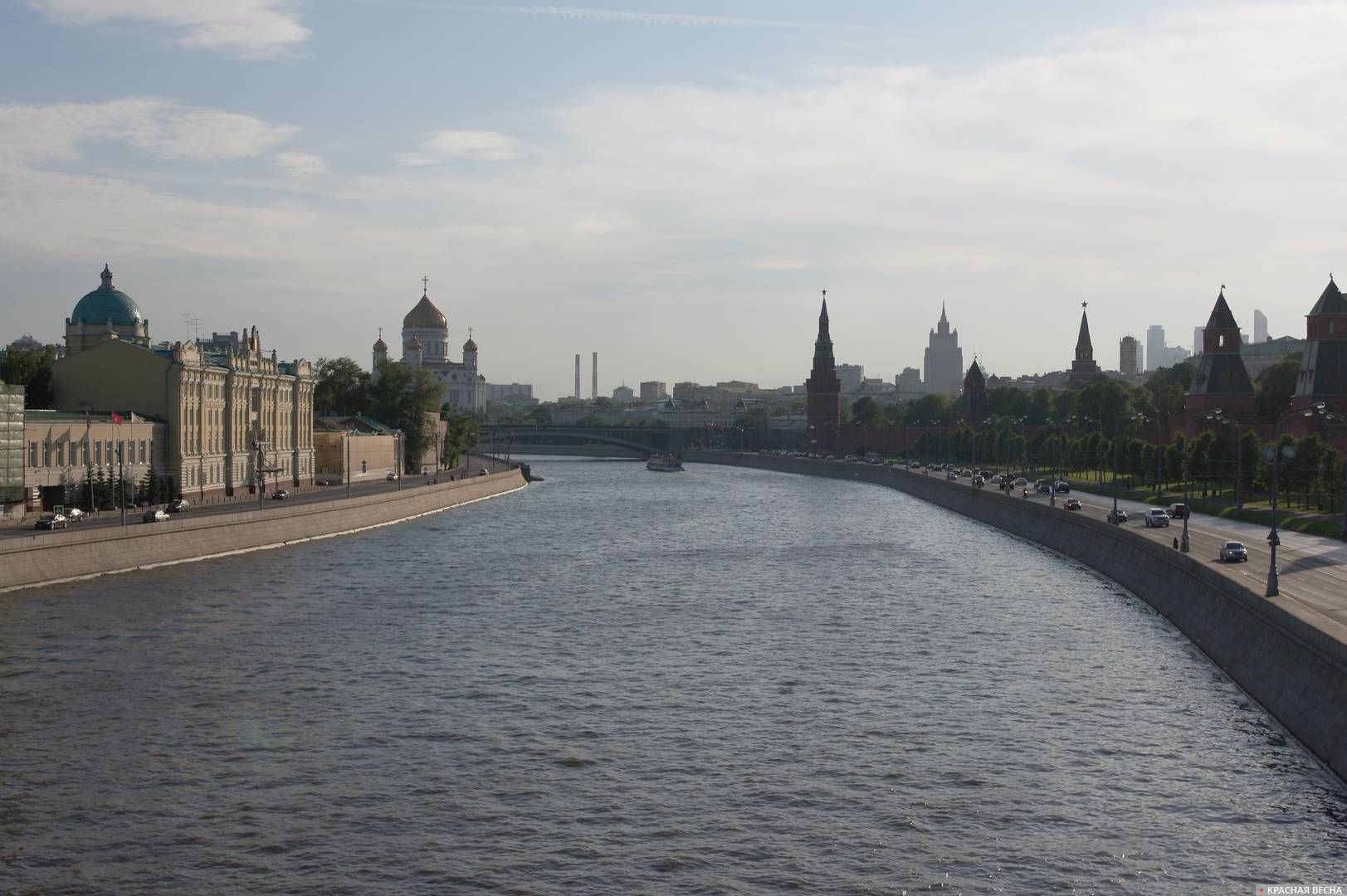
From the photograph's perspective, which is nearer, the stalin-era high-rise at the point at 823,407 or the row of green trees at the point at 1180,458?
the row of green trees at the point at 1180,458

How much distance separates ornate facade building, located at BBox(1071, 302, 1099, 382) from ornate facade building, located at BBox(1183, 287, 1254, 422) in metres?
82.9

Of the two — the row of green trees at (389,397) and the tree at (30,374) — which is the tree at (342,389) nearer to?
the row of green trees at (389,397)

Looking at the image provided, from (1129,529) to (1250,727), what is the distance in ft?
97.2

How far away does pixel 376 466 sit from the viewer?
106688 mm

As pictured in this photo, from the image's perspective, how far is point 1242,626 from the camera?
34.6 metres

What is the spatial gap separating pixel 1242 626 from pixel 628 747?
15600 mm

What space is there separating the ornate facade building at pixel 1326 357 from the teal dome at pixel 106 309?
6616 centimetres

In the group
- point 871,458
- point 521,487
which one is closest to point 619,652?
point 521,487

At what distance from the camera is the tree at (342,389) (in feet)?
393

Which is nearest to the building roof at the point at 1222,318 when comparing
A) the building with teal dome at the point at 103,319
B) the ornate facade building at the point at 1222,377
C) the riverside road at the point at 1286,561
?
the ornate facade building at the point at 1222,377

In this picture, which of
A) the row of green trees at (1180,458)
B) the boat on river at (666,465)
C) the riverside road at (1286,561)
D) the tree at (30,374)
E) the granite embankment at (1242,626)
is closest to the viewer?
the granite embankment at (1242,626)

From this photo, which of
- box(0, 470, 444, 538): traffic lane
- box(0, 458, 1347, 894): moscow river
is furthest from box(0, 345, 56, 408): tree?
box(0, 458, 1347, 894): moscow river

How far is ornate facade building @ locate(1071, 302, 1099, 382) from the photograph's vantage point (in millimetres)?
190375

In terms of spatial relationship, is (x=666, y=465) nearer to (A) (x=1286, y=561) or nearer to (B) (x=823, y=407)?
(B) (x=823, y=407)
